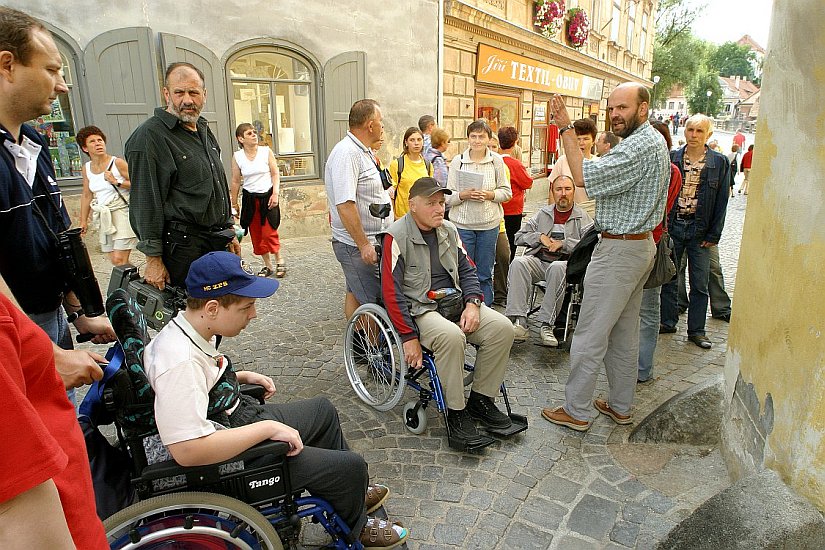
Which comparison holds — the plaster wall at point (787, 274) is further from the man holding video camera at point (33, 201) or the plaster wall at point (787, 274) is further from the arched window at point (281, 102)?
the arched window at point (281, 102)

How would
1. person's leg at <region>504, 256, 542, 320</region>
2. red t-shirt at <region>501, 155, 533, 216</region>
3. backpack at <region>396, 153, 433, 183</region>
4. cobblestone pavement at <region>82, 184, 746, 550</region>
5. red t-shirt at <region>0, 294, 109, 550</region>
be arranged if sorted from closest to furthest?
red t-shirt at <region>0, 294, 109, 550</region>, cobblestone pavement at <region>82, 184, 746, 550</region>, person's leg at <region>504, 256, 542, 320</region>, backpack at <region>396, 153, 433, 183</region>, red t-shirt at <region>501, 155, 533, 216</region>

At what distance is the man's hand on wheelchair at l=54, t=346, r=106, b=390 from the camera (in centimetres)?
162

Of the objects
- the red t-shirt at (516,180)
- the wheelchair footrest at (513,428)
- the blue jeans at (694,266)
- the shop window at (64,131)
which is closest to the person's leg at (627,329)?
the wheelchair footrest at (513,428)

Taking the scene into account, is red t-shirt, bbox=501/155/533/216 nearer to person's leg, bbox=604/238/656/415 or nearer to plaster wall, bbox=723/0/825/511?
person's leg, bbox=604/238/656/415

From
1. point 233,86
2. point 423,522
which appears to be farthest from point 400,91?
point 423,522

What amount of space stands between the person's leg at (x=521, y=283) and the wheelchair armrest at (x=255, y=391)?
278 centimetres

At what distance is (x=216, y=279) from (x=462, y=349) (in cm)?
152

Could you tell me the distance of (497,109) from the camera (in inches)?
507

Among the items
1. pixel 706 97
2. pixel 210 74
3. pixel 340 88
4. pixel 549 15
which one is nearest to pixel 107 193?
pixel 210 74

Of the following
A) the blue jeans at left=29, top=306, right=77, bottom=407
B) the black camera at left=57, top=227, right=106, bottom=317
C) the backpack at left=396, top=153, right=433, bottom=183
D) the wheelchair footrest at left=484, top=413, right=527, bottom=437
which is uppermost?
the backpack at left=396, top=153, right=433, bottom=183

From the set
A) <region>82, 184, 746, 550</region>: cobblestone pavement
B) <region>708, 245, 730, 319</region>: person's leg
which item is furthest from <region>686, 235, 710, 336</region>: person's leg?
<region>708, 245, 730, 319</region>: person's leg

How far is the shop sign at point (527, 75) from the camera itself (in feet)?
38.0

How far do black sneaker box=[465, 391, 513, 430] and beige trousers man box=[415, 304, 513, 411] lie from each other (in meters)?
0.05

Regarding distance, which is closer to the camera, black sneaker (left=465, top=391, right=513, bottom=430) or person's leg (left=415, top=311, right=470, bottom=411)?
person's leg (left=415, top=311, right=470, bottom=411)
